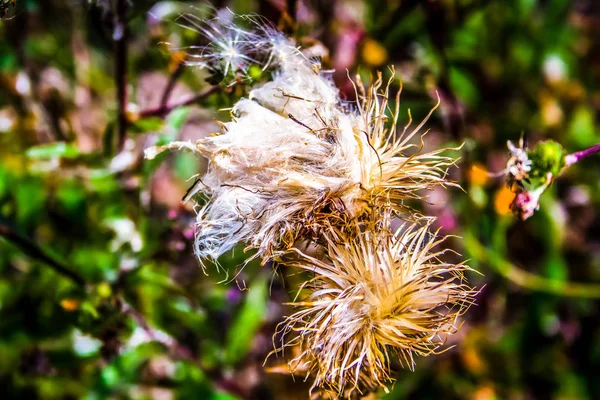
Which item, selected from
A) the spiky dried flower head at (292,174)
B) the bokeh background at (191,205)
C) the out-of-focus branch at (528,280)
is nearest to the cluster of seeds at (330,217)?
the spiky dried flower head at (292,174)

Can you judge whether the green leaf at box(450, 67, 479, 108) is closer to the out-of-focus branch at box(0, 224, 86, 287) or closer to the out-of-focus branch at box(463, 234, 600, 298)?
the out-of-focus branch at box(463, 234, 600, 298)

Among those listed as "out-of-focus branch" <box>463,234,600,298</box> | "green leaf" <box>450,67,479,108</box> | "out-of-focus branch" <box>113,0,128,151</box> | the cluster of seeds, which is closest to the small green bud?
the cluster of seeds

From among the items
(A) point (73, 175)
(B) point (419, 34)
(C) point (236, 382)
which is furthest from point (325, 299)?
(B) point (419, 34)

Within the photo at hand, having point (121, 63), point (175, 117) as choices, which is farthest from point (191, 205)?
point (121, 63)

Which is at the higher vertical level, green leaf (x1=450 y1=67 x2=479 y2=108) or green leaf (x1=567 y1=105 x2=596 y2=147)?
green leaf (x1=450 y1=67 x2=479 y2=108)

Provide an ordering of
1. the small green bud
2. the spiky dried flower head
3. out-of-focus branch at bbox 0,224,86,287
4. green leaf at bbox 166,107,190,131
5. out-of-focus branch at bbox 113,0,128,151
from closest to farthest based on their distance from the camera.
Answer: the spiky dried flower head < the small green bud < out-of-focus branch at bbox 113,0,128,151 < out-of-focus branch at bbox 0,224,86,287 < green leaf at bbox 166,107,190,131
